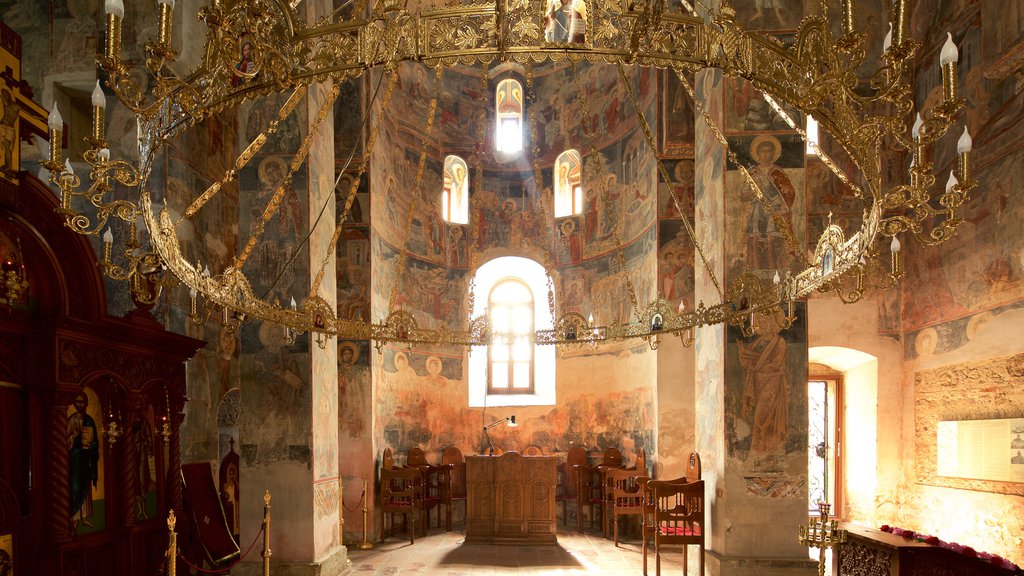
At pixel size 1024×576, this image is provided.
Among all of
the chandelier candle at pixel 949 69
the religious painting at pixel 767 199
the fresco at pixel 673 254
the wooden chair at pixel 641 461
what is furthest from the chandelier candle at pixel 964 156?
the wooden chair at pixel 641 461

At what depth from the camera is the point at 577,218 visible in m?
19.1

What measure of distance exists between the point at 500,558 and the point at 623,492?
9.18 ft

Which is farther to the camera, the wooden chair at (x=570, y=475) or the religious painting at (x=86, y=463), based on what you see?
the wooden chair at (x=570, y=475)

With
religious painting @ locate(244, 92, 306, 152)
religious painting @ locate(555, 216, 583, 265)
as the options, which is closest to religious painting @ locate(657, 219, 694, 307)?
religious painting @ locate(555, 216, 583, 265)

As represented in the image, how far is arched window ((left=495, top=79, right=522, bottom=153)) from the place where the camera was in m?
20.3

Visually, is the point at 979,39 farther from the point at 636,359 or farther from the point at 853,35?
the point at 853,35

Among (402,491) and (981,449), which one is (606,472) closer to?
(402,491)

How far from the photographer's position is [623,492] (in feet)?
47.4

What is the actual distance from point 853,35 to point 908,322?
1377cm

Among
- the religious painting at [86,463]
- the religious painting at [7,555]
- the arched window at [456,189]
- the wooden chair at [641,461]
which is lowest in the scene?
the wooden chair at [641,461]

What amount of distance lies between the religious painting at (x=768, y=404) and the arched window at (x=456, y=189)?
10968 mm

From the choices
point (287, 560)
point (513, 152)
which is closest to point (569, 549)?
point (287, 560)

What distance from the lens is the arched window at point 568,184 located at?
63.4 feet

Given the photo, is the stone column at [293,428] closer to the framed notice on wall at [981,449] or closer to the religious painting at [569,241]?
the religious painting at [569,241]
